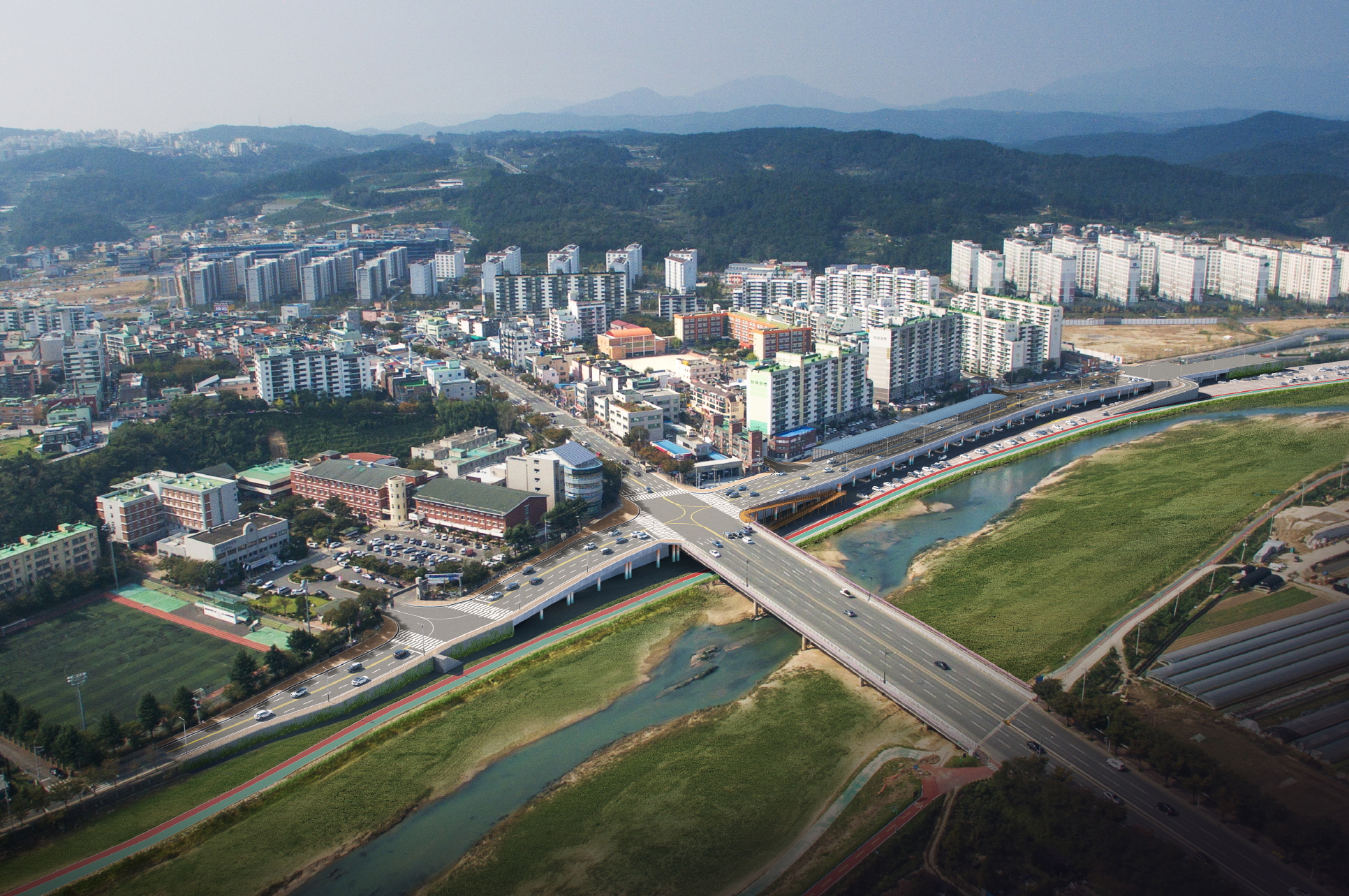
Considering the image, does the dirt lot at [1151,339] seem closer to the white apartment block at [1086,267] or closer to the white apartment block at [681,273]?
the white apartment block at [1086,267]

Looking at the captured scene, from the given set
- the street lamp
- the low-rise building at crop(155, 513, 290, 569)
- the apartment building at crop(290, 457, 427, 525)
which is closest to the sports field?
the street lamp

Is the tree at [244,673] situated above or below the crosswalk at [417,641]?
above

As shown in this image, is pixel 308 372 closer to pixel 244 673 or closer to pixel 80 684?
pixel 80 684

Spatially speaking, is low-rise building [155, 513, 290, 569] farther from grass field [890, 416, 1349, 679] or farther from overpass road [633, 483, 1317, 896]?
grass field [890, 416, 1349, 679]

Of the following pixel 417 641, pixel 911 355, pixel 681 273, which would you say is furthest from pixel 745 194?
pixel 417 641

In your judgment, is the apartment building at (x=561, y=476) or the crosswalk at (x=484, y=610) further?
the apartment building at (x=561, y=476)

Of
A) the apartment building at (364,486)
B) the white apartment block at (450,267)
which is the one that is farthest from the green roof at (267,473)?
the white apartment block at (450,267)

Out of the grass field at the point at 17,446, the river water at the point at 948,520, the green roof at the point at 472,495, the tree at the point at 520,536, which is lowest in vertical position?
the river water at the point at 948,520
